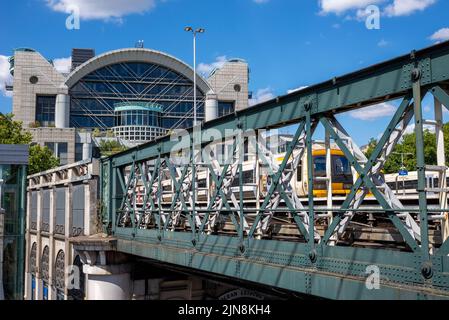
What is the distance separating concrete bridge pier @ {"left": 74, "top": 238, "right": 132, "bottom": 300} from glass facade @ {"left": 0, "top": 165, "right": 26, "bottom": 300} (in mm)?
2841

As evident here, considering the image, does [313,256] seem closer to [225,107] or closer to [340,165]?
[340,165]

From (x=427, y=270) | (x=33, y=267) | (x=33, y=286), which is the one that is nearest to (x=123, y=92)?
(x=33, y=267)

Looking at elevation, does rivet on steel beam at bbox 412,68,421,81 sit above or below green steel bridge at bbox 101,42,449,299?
above

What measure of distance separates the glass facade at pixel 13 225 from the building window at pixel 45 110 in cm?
8190

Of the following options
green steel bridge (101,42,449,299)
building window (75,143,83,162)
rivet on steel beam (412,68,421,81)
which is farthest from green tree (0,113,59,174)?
rivet on steel beam (412,68,421,81)

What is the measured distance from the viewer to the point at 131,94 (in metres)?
102

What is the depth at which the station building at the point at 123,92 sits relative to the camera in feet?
310

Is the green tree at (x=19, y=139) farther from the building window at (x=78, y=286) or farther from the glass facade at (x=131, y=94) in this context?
the glass facade at (x=131, y=94)

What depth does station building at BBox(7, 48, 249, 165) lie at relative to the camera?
94.4m

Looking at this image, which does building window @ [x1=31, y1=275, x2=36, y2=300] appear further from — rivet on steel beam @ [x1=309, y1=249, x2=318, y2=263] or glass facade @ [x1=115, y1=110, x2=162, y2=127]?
glass facade @ [x1=115, y1=110, x2=162, y2=127]

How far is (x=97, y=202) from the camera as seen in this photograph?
942 inches

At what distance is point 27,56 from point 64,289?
7696 cm

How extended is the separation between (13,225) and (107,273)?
4442mm
